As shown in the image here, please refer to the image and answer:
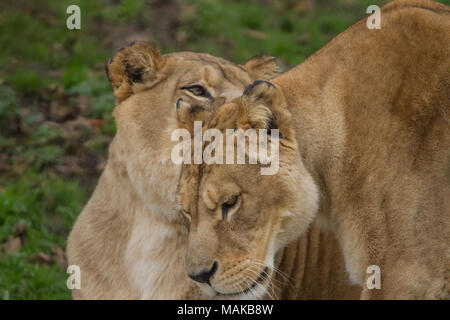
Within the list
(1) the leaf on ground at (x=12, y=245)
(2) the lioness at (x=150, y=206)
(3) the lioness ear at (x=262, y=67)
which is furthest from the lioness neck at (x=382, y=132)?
(1) the leaf on ground at (x=12, y=245)

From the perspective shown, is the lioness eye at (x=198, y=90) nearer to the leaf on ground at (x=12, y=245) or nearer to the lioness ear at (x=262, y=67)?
the lioness ear at (x=262, y=67)

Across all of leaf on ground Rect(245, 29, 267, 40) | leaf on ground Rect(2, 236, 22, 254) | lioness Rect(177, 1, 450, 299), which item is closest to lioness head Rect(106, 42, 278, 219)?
lioness Rect(177, 1, 450, 299)

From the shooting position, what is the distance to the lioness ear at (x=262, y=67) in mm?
4770

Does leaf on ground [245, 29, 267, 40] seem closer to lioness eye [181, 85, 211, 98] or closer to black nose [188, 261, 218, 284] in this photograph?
lioness eye [181, 85, 211, 98]

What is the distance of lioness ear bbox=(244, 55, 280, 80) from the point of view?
4.77 metres

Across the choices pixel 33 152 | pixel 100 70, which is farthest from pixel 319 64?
pixel 100 70

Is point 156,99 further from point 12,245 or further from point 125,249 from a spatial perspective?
point 12,245

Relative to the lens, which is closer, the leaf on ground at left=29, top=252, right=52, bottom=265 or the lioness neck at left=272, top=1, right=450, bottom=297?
the lioness neck at left=272, top=1, right=450, bottom=297

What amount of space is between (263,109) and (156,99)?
117cm

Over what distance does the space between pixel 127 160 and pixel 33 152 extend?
2363mm

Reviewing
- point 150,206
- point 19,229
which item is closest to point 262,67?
point 150,206

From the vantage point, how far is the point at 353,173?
12.1ft

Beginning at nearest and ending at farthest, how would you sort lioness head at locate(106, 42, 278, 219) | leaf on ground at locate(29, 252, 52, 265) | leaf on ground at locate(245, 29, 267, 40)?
lioness head at locate(106, 42, 278, 219)
leaf on ground at locate(29, 252, 52, 265)
leaf on ground at locate(245, 29, 267, 40)

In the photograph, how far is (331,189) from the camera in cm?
376
